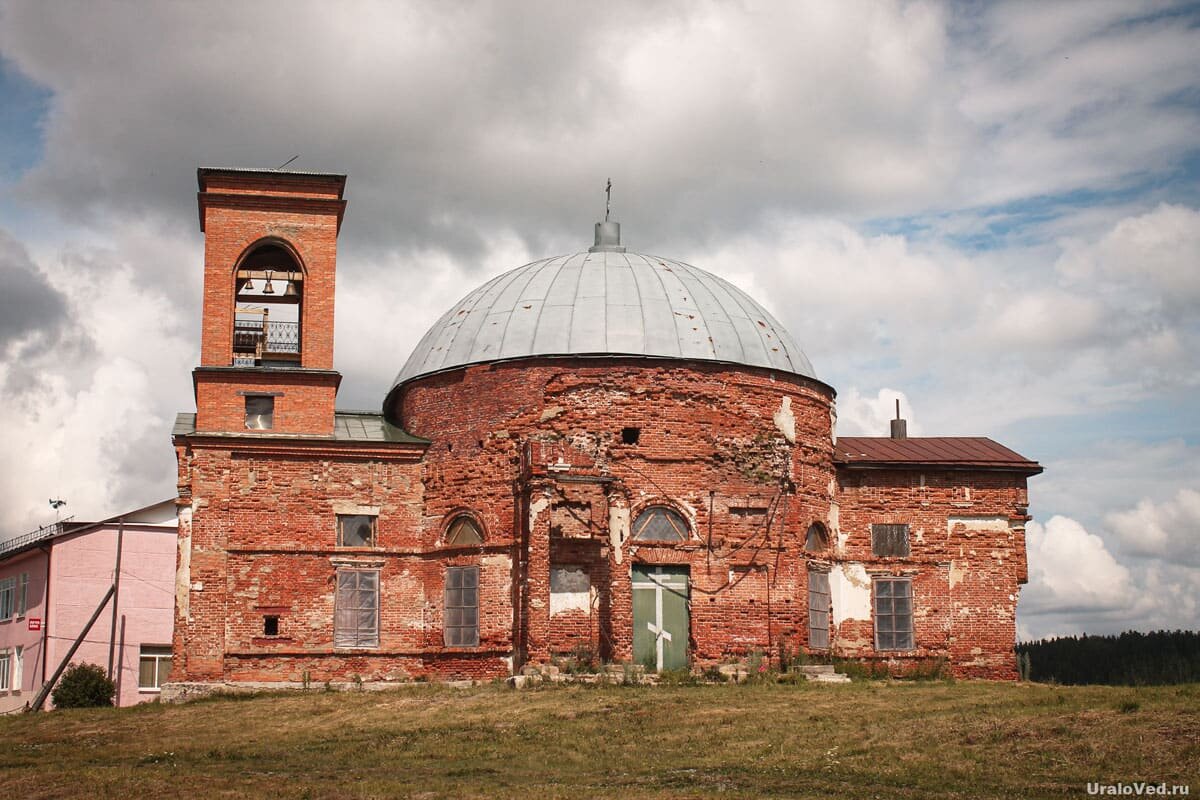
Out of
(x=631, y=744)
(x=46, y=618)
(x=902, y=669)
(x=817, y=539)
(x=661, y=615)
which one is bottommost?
(x=631, y=744)

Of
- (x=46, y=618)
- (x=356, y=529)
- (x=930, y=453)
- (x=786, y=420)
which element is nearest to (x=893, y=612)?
(x=930, y=453)

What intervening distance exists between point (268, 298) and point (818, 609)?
12.3 meters

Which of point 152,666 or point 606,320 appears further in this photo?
point 152,666

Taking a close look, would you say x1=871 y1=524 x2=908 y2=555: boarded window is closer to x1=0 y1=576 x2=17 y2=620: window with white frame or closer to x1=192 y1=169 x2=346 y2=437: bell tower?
x1=192 y1=169 x2=346 y2=437: bell tower

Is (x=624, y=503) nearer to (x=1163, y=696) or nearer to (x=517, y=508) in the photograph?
(x=517, y=508)

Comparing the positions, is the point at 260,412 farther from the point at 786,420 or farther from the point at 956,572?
the point at 956,572

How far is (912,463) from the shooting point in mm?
28141

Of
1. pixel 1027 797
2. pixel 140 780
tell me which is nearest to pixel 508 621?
pixel 140 780

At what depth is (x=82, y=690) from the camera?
26000mm

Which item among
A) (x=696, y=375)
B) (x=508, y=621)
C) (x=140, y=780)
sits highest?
(x=696, y=375)

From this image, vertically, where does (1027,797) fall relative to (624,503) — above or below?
below

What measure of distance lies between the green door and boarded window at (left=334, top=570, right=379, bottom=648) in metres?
4.88

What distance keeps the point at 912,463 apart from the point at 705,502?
486 centimetres

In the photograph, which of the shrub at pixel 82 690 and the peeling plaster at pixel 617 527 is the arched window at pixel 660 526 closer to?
the peeling plaster at pixel 617 527
